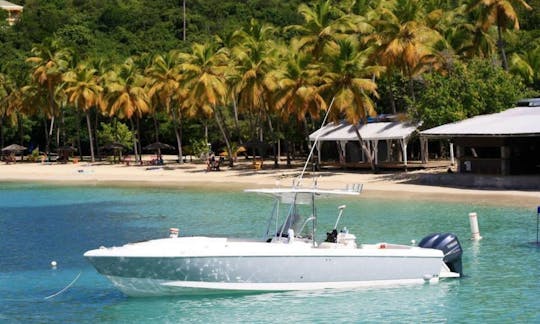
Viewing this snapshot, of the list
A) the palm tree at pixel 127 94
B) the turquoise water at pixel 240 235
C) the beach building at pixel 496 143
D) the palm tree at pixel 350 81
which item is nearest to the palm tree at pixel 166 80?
the palm tree at pixel 127 94

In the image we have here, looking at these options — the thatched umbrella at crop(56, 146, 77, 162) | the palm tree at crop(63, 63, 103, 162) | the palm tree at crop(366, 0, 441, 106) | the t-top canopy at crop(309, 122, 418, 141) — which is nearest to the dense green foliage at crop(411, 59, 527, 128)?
the palm tree at crop(366, 0, 441, 106)

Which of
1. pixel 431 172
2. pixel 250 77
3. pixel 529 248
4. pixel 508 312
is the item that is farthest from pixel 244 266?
pixel 250 77

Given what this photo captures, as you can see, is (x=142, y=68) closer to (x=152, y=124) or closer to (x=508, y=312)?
(x=152, y=124)

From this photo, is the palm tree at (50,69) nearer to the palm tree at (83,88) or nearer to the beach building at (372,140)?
the palm tree at (83,88)

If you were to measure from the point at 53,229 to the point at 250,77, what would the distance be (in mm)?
27420

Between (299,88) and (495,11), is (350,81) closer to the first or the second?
(299,88)

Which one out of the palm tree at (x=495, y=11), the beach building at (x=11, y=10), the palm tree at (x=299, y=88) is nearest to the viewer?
the palm tree at (x=495, y=11)

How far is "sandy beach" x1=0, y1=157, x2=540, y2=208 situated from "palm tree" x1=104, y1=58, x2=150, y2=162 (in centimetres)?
454

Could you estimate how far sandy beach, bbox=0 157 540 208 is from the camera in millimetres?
44531

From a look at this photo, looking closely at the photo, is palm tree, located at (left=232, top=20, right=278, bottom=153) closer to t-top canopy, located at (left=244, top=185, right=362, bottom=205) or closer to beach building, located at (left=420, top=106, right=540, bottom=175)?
beach building, located at (left=420, top=106, right=540, bottom=175)

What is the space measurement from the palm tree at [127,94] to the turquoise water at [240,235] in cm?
2586

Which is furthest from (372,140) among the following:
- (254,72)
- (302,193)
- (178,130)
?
(302,193)

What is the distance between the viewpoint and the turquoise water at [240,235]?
21766 millimetres

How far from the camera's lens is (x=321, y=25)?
63031mm
